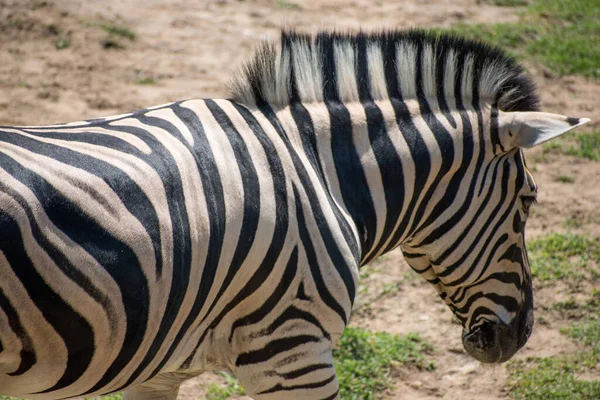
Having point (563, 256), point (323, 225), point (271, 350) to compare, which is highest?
point (323, 225)

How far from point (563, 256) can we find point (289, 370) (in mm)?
3695

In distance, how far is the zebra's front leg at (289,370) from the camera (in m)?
2.97

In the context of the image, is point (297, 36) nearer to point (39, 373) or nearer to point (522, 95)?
point (522, 95)

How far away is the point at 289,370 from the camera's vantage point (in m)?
2.98

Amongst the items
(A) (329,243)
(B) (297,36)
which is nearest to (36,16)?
(B) (297,36)

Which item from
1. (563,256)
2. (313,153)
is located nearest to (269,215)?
(313,153)

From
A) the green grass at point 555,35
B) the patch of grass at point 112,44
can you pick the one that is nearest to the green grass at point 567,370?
the green grass at point 555,35

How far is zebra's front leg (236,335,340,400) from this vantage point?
2.97 meters

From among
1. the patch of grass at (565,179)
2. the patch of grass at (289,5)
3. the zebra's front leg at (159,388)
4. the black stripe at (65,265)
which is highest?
the black stripe at (65,265)

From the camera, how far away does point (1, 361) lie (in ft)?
7.82

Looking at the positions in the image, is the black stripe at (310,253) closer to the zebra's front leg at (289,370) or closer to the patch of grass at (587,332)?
the zebra's front leg at (289,370)

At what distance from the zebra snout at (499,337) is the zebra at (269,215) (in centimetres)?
1

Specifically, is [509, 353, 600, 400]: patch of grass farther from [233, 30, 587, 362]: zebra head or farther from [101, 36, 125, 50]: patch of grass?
[101, 36, 125, 50]: patch of grass

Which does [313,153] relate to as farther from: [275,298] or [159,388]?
[159,388]
